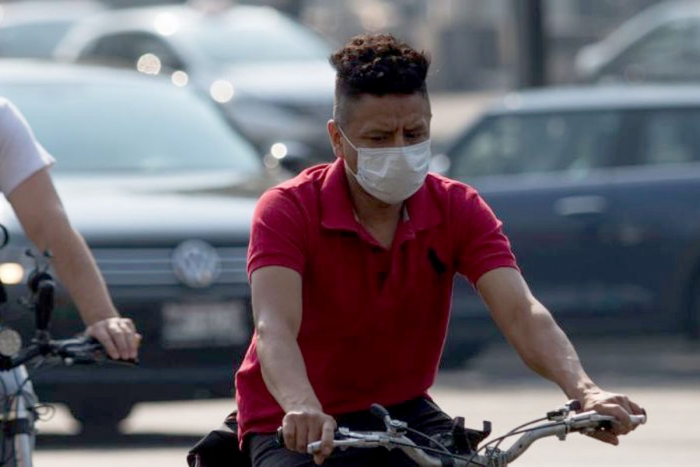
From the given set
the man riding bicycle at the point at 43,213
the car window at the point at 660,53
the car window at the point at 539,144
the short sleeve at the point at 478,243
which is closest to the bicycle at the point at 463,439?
the short sleeve at the point at 478,243

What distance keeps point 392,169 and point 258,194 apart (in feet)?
19.1

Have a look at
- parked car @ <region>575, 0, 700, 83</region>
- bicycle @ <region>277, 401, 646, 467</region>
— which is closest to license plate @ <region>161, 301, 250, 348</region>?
bicycle @ <region>277, 401, 646, 467</region>

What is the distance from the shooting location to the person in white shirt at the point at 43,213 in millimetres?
5652

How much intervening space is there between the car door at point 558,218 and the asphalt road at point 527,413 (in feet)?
1.71

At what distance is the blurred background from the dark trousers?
1921 millimetres

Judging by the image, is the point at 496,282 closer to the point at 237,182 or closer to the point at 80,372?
the point at 80,372

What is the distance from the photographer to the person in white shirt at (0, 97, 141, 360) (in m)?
5.65

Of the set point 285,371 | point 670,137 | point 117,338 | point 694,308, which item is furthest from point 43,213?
point 670,137

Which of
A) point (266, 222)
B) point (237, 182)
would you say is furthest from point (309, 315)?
point (237, 182)

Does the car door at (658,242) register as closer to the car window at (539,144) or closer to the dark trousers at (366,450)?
the car window at (539,144)

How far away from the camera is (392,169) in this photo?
4566 mm

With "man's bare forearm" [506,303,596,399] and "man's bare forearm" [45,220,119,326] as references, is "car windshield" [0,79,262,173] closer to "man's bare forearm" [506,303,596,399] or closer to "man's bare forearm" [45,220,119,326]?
"man's bare forearm" [45,220,119,326]

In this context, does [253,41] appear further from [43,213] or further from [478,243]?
[478,243]

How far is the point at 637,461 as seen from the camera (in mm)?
9406
